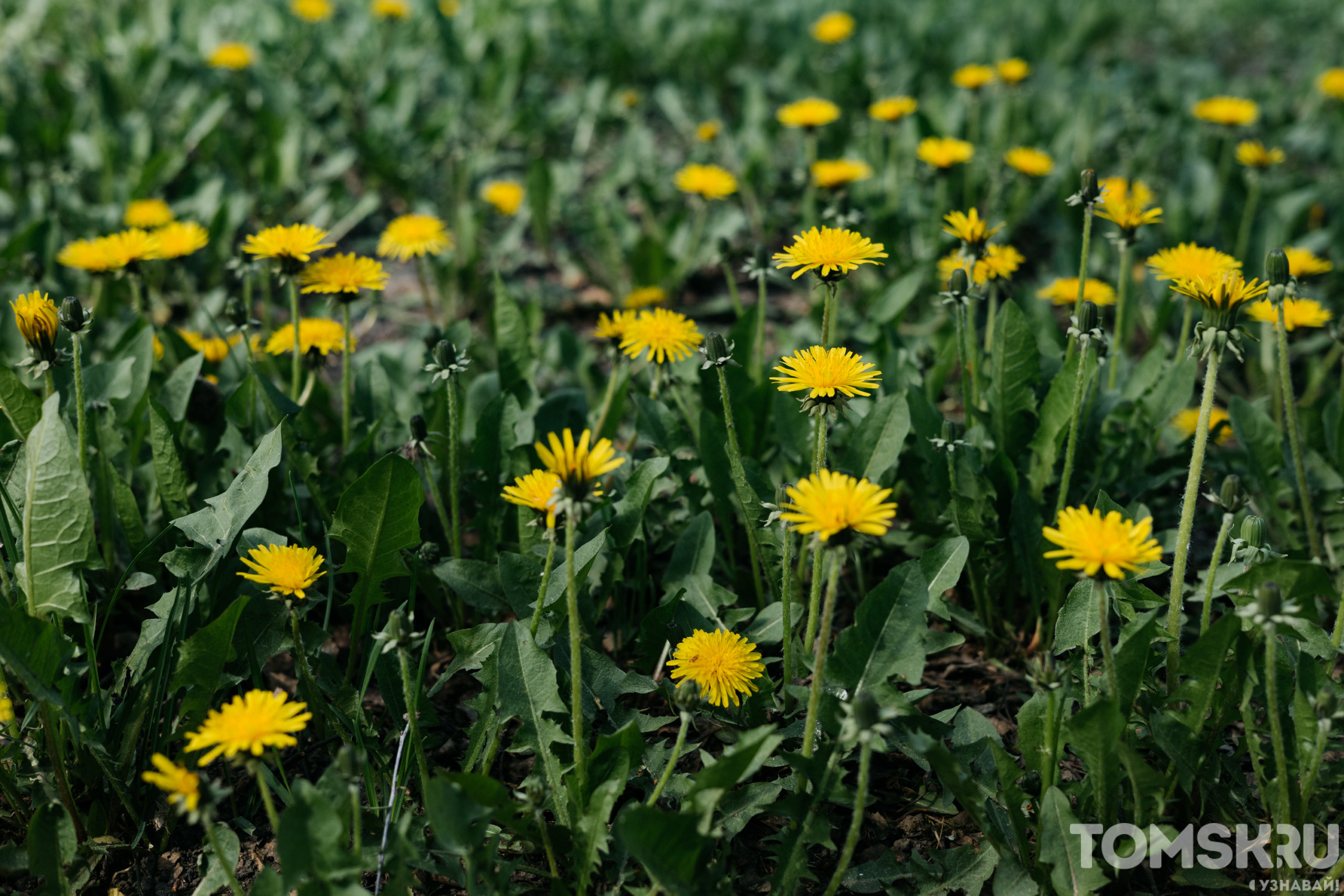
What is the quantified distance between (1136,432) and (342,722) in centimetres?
213

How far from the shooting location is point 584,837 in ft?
5.88

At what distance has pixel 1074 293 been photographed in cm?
321

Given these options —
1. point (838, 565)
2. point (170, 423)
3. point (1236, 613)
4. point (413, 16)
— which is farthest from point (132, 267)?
point (413, 16)

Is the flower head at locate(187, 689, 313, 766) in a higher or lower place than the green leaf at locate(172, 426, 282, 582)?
lower

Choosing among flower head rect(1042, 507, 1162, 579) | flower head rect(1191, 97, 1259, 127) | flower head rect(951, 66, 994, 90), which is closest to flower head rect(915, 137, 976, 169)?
flower head rect(951, 66, 994, 90)

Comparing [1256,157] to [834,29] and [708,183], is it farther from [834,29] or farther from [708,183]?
[834,29]

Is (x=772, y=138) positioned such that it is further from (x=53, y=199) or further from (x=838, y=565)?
(x=838, y=565)

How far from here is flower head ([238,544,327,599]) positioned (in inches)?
73.2

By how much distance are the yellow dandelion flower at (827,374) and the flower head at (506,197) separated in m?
2.56

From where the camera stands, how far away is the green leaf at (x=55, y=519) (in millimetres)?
2014

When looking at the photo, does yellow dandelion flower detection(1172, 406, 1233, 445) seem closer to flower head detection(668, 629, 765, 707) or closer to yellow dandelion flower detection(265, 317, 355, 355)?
flower head detection(668, 629, 765, 707)

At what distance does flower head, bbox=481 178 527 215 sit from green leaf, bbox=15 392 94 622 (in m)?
2.48

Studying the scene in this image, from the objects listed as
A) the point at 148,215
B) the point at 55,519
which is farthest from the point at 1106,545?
the point at 148,215

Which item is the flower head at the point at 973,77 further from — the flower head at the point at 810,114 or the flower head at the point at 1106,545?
the flower head at the point at 1106,545
